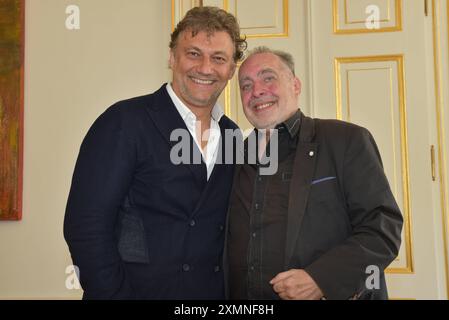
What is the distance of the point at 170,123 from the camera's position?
1.62 metres

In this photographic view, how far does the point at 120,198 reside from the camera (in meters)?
1.49

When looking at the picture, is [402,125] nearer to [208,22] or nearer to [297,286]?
[208,22]

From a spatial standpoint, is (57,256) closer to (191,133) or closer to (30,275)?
(30,275)

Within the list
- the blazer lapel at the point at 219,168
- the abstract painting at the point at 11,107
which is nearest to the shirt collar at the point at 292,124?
the blazer lapel at the point at 219,168

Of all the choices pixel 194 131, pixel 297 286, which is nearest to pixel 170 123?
pixel 194 131

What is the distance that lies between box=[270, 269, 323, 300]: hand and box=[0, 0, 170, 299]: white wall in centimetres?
174

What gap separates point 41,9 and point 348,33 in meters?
1.87

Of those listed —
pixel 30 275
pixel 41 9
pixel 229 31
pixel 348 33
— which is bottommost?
pixel 30 275

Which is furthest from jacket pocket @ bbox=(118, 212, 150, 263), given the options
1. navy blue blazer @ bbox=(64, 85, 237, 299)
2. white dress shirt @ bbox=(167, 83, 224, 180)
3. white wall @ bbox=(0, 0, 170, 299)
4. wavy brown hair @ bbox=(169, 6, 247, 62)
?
white wall @ bbox=(0, 0, 170, 299)

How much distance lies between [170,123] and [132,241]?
1.36ft

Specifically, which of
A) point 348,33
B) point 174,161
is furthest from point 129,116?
point 348,33

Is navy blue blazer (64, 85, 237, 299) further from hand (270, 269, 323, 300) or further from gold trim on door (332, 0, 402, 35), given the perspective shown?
gold trim on door (332, 0, 402, 35)

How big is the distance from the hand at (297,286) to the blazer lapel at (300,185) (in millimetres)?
76

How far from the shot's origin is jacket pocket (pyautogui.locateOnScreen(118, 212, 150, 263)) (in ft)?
4.96
